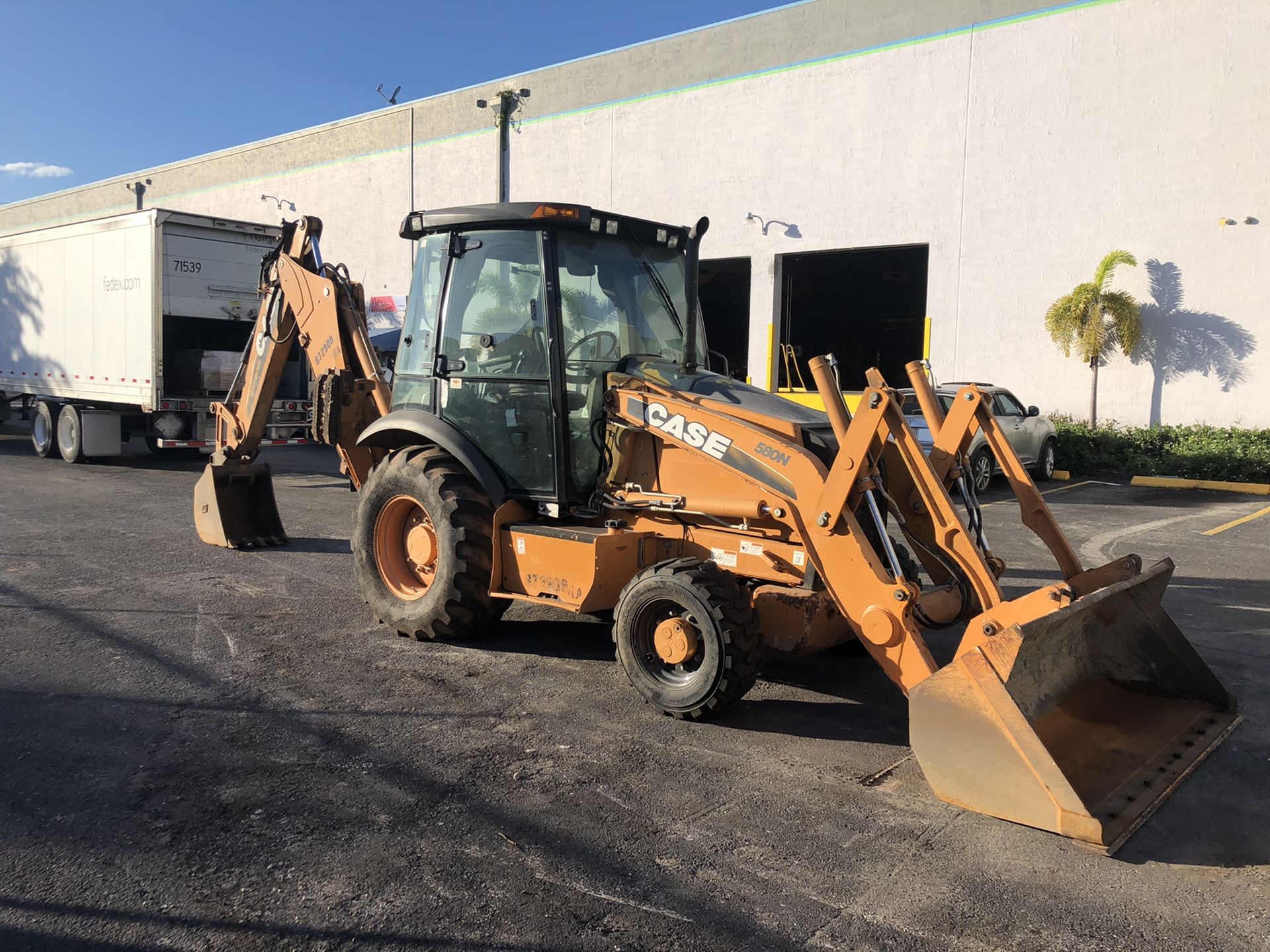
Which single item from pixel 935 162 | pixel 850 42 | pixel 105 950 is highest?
pixel 850 42

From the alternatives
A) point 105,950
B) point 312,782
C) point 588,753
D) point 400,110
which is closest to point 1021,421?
point 588,753

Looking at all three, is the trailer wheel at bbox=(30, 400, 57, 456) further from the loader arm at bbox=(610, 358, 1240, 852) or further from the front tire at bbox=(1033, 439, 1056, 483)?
the front tire at bbox=(1033, 439, 1056, 483)

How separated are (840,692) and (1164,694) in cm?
166

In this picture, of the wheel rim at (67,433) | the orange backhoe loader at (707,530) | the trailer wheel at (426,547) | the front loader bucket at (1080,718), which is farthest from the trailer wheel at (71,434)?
the front loader bucket at (1080,718)

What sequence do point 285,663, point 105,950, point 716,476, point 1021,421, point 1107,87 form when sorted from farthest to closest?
1. point 1107,87
2. point 1021,421
3. point 285,663
4. point 716,476
5. point 105,950

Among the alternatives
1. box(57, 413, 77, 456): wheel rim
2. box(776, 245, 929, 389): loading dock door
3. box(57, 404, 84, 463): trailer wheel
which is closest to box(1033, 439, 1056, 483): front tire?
box(776, 245, 929, 389): loading dock door

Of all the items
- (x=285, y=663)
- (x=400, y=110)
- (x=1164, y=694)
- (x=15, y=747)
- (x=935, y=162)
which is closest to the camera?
(x=15, y=747)

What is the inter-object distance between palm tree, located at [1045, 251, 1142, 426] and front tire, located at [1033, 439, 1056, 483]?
6.70 feet

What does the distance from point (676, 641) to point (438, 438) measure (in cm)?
223

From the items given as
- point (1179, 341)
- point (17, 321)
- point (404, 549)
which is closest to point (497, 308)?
point (404, 549)

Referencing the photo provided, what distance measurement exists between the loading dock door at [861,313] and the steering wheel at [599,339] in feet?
62.6

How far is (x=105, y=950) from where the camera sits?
304 centimetres

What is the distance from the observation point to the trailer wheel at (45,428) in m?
16.9

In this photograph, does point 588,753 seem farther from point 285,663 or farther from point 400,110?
point 400,110
